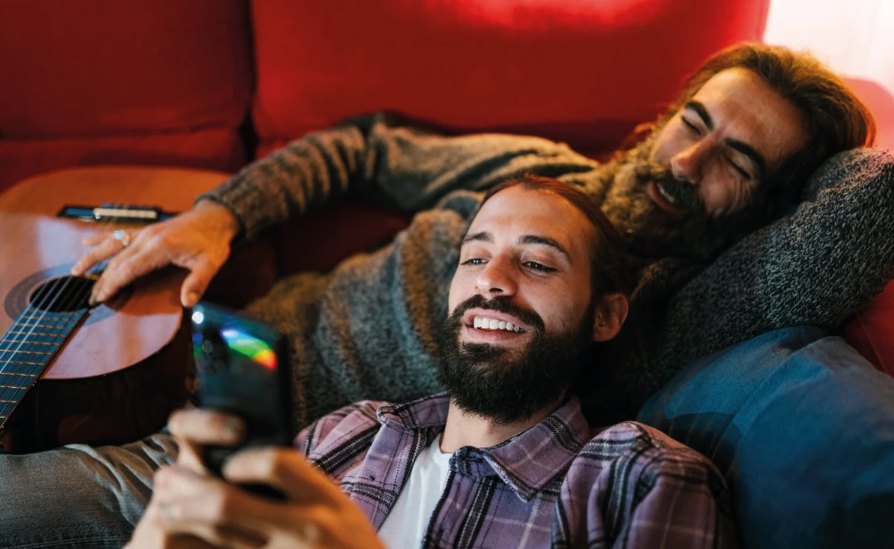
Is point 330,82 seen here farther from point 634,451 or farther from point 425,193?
point 634,451

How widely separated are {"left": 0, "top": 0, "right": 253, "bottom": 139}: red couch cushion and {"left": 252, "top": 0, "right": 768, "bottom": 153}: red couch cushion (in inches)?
4.4

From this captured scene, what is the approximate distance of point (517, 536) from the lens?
2.81ft

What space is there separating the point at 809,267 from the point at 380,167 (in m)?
0.91

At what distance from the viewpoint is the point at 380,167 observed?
5.00 feet

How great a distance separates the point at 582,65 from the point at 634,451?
991 millimetres

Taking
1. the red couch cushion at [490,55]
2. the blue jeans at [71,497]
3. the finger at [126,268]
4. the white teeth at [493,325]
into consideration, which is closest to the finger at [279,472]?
the white teeth at [493,325]

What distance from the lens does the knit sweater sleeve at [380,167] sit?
4.58 ft

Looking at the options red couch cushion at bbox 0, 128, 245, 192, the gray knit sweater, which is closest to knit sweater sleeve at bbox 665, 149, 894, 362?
the gray knit sweater

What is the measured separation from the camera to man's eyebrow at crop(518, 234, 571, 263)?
102 centimetres

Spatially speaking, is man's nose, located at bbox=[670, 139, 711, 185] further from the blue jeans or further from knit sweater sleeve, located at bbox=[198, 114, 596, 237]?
the blue jeans

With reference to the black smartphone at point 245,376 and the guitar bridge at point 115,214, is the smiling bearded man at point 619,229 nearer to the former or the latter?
the guitar bridge at point 115,214

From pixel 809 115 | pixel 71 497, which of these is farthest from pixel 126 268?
pixel 809 115

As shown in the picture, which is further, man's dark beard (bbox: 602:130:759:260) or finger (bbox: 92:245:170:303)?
man's dark beard (bbox: 602:130:759:260)

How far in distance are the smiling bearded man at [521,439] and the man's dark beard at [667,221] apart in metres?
0.14
